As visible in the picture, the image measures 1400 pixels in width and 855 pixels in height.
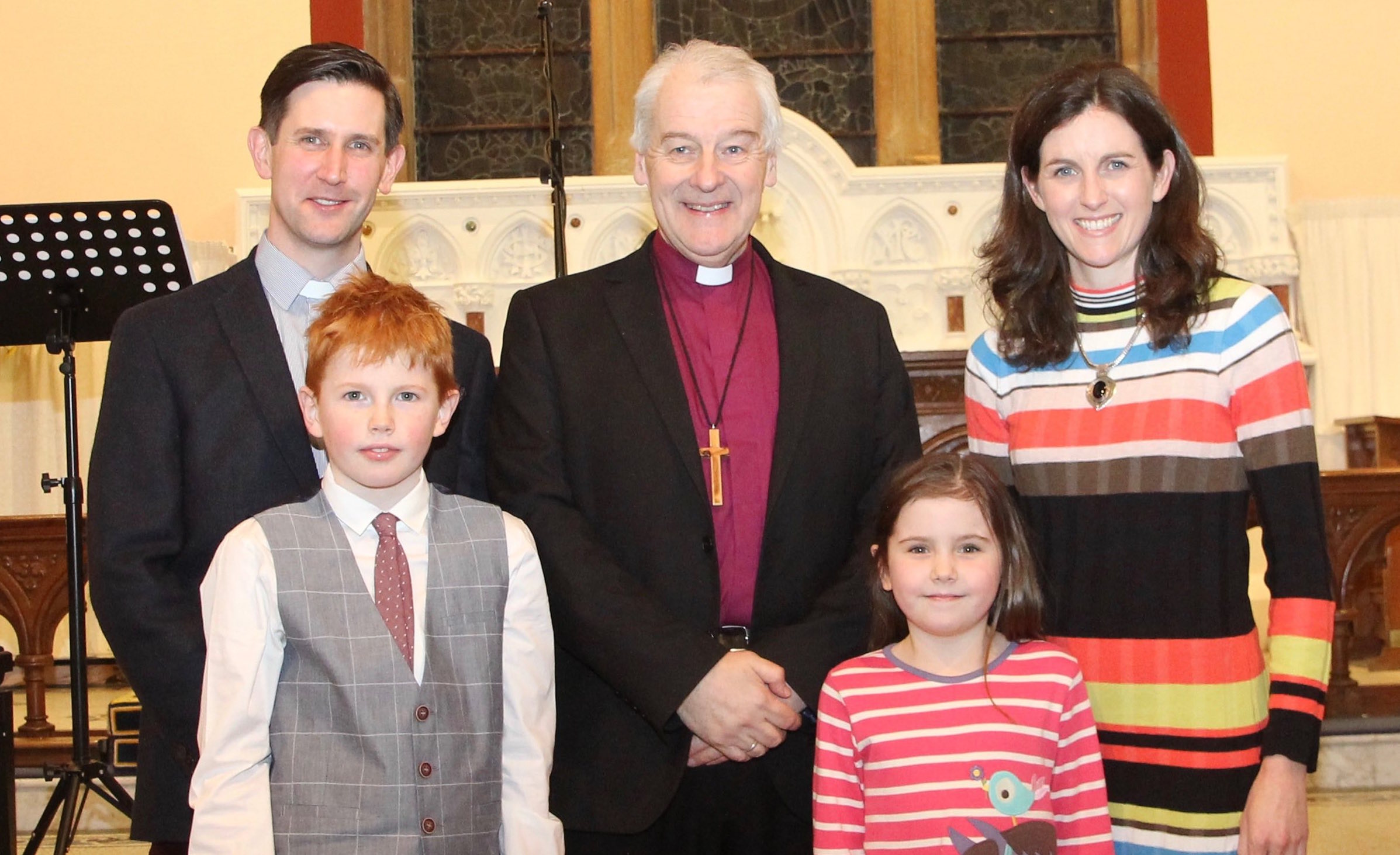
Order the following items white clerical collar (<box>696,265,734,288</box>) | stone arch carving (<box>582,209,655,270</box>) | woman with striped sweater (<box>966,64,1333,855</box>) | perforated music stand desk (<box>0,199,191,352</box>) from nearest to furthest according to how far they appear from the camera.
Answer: woman with striped sweater (<box>966,64,1333,855</box>), white clerical collar (<box>696,265,734,288</box>), perforated music stand desk (<box>0,199,191,352</box>), stone arch carving (<box>582,209,655,270</box>)

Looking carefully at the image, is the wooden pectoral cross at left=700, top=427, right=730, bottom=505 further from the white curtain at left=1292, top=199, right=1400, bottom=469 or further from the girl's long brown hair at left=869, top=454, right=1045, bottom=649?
the white curtain at left=1292, top=199, right=1400, bottom=469

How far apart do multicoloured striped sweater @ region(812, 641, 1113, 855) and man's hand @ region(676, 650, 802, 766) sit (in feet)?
0.26

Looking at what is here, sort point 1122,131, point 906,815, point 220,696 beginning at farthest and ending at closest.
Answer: point 1122,131
point 906,815
point 220,696

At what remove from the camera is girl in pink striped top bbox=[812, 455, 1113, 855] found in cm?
213

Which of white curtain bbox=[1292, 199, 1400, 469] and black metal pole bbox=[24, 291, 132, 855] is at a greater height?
white curtain bbox=[1292, 199, 1400, 469]

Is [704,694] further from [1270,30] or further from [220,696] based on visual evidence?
[1270,30]

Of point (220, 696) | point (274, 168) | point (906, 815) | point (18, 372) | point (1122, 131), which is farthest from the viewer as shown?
point (18, 372)

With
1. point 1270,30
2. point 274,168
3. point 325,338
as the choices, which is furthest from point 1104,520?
point 1270,30

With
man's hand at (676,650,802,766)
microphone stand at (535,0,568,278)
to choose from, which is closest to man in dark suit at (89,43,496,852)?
man's hand at (676,650,802,766)

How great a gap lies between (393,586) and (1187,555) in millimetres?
1265

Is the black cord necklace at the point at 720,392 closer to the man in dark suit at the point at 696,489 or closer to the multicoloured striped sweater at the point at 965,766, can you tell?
the man in dark suit at the point at 696,489

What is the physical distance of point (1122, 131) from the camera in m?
2.29

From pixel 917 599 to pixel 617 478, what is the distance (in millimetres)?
571

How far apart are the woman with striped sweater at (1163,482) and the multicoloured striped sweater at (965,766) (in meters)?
0.12
